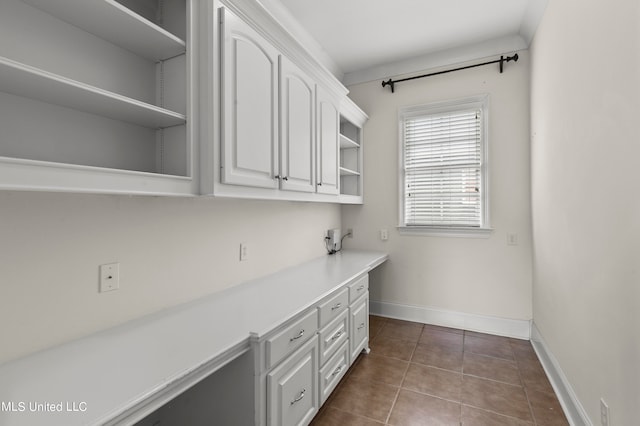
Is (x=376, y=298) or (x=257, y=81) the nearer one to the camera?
(x=257, y=81)

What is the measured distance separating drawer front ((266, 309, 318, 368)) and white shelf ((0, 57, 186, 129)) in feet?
3.43

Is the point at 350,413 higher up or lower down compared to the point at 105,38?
lower down

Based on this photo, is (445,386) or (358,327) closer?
(445,386)

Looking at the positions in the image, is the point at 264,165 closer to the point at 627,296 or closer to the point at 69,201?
the point at 69,201

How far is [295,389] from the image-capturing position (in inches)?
59.7

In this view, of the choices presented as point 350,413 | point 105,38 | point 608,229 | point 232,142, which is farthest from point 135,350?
point 608,229

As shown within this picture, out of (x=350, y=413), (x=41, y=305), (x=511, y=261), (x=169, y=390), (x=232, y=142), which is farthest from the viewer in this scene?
(x=511, y=261)

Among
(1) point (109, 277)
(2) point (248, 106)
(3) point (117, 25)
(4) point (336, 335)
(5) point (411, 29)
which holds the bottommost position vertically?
(4) point (336, 335)

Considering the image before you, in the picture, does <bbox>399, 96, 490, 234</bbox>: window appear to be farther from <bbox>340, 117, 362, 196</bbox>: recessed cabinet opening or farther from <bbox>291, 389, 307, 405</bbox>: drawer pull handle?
<bbox>291, 389, 307, 405</bbox>: drawer pull handle

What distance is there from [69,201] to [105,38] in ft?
2.22

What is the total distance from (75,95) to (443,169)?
3005 mm

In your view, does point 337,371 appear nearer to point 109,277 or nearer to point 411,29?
point 109,277

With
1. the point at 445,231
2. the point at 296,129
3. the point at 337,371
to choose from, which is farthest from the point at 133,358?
the point at 445,231

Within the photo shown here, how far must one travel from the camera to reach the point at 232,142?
1495 millimetres
